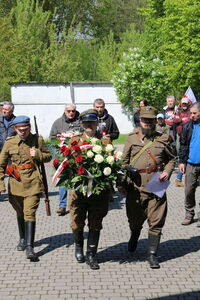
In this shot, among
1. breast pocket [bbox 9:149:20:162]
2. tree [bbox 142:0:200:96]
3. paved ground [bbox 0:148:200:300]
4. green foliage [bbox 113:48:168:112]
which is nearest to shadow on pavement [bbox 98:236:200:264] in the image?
paved ground [bbox 0:148:200:300]

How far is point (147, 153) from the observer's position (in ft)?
21.6

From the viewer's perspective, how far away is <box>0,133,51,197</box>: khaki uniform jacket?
7.03 meters

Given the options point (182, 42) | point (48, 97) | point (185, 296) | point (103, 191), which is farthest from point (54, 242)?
point (48, 97)

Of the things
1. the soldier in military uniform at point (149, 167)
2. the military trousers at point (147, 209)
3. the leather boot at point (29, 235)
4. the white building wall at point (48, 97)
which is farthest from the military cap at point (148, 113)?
the white building wall at point (48, 97)

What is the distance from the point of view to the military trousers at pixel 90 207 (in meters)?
6.51

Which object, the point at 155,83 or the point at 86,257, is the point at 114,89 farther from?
the point at 86,257

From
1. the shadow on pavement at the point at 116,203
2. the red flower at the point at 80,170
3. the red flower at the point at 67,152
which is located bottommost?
the shadow on pavement at the point at 116,203

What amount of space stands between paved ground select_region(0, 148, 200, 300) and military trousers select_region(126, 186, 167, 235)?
502 millimetres

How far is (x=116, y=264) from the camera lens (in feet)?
21.9

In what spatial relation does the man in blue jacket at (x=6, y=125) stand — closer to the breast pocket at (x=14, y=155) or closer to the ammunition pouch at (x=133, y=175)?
the breast pocket at (x=14, y=155)

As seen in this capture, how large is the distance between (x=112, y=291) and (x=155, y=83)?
27.5 m

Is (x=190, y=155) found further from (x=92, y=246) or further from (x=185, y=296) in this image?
(x=185, y=296)

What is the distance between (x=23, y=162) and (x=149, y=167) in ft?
5.59

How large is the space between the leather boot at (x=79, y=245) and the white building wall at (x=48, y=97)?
24.7 metres
